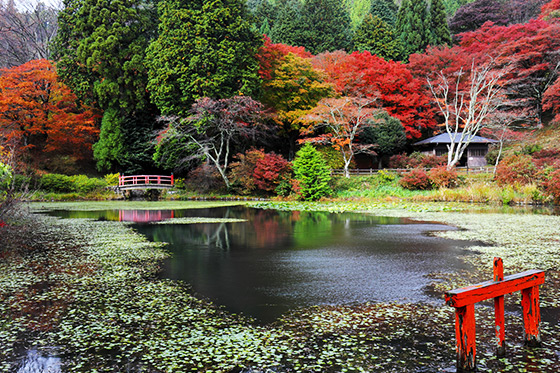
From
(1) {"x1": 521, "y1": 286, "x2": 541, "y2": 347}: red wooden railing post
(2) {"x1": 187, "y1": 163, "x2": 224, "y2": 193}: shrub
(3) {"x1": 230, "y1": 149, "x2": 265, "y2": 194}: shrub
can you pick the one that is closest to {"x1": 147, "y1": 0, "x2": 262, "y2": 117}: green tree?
(2) {"x1": 187, "y1": 163, "x2": 224, "y2": 193}: shrub

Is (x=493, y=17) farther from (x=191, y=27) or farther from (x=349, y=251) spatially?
(x=349, y=251)

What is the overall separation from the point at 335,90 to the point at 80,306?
28388 millimetres

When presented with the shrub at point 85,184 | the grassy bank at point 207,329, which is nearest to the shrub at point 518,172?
the grassy bank at point 207,329

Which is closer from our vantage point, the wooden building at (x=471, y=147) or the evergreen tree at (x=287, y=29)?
the wooden building at (x=471, y=147)

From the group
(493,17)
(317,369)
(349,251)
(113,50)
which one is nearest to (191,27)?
(113,50)

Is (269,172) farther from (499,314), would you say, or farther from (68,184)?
(499,314)

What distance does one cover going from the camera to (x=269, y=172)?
25.6 metres

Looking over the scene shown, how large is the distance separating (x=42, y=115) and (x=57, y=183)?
219 inches

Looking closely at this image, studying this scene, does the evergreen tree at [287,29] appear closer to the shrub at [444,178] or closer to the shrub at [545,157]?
the shrub at [444,178]

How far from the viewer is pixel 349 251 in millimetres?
8977

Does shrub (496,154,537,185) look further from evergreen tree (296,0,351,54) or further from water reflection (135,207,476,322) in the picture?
evergreen tree (296,0,351,54)

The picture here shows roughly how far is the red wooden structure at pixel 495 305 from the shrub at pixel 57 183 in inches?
1115

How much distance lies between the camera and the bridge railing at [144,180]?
2903 cm

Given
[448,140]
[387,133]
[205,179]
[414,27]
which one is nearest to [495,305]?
[205,179]
